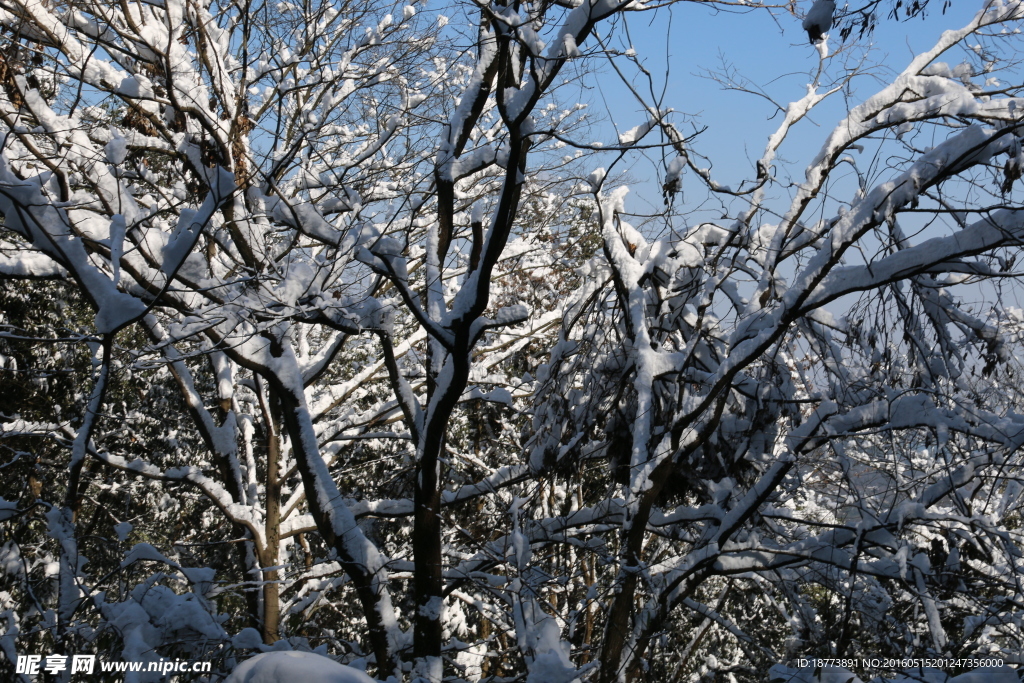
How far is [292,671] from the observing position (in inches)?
101

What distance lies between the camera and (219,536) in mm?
11828

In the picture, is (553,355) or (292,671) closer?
(292,671)

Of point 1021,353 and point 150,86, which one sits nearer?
point 1021,353

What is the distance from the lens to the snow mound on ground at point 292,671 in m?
2.54

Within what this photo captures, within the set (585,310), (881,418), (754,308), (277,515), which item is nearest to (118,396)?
(277,515)

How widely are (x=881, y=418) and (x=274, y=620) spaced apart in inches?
234

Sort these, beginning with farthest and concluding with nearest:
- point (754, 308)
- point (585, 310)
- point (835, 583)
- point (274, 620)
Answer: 1. point (274, 620)
2. point (585, 310)
3. point (754, 308)
4. point (835, 583)

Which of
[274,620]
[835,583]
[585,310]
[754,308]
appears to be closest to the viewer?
[835,583]

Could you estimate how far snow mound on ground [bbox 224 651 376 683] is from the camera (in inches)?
100.0

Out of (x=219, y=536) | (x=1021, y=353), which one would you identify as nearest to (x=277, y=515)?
(x=219, y=536)

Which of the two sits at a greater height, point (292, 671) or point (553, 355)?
point (553, 355)

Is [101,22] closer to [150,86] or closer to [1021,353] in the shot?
[150,86]

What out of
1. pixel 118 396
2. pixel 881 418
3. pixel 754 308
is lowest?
pixel 881 418

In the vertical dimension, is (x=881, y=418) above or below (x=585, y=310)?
below
